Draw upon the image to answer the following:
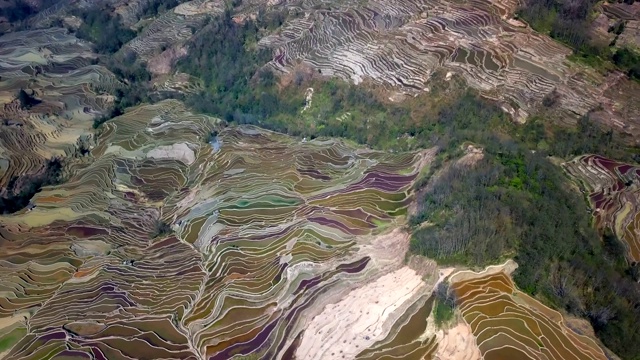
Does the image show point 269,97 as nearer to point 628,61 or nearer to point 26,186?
point 26,186

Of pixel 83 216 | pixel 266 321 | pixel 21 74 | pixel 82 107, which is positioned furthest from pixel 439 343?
pixel 21 74

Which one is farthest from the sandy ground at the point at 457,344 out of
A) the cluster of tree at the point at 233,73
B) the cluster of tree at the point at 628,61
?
the cluster of tree at the point at 628,61

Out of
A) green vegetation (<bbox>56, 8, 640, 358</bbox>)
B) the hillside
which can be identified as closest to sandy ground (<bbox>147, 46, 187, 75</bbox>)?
the hillside

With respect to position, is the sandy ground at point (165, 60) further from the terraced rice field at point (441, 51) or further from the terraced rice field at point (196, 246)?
the terraced rice field at point (196, 246)

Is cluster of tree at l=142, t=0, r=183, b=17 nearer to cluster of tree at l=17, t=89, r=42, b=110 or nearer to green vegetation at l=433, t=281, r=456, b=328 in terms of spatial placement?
cluster of tree at l=17, t=89, r=42, b=110

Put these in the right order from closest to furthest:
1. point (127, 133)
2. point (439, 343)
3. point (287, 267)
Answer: point (439, 343), point (287, 267), point (127, 133)

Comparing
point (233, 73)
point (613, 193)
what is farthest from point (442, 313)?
point (233, 73)

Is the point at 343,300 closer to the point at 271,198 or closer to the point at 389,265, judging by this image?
the point at 389,265
